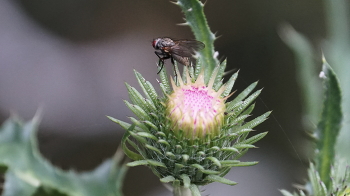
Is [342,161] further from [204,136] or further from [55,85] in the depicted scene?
A: [55,85]

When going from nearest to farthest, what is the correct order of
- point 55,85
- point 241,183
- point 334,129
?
point 334,129 → point 241,183 → point 55,85

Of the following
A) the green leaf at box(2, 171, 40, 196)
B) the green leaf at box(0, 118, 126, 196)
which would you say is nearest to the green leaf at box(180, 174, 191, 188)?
the green leaf at box(0, 118, 126, 196)

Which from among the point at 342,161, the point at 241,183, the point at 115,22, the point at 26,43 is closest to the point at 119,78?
the point at 115,22

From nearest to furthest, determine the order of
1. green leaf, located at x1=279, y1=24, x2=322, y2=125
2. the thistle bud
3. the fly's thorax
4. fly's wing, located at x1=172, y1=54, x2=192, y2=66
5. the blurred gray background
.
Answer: the thistle bud
fly's wing, located at x1=172, y1=54, x2=192, y2=66
the fly's thorax
green leaf, located at x1=279, y1=24, x2=322, y2=125
the blurred gray background

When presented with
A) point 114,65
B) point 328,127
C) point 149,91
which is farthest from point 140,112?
point 114,65

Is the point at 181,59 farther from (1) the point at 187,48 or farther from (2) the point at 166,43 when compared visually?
(2) the point at 166,43

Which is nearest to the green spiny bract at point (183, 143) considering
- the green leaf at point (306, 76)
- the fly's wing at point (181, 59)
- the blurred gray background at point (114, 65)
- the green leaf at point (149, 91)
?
the green leaf at point (149, 91)

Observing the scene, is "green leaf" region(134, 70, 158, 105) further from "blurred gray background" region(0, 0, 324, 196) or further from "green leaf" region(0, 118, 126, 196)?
"blurred gray background" region(0, 0, 324, 196)
